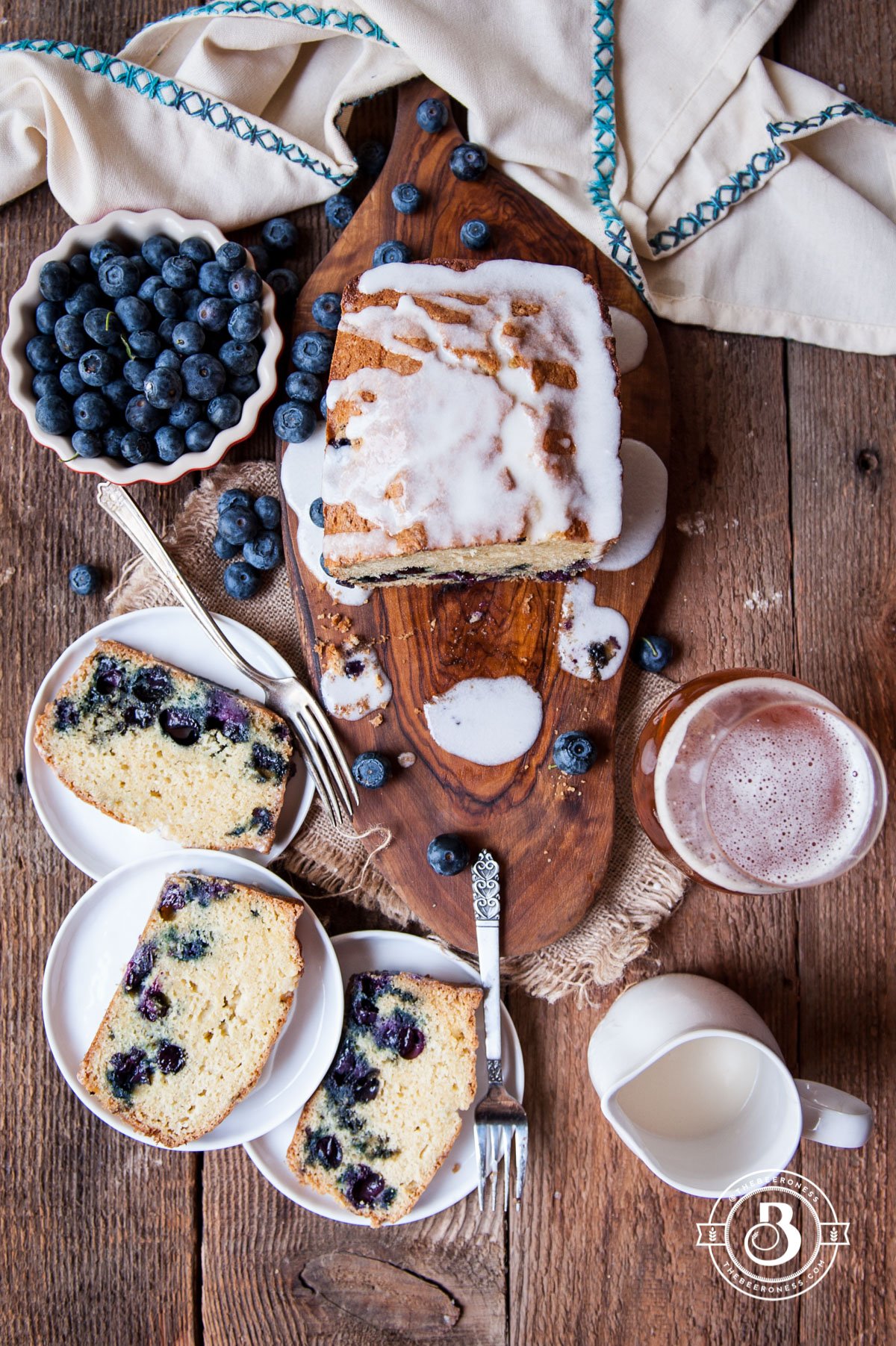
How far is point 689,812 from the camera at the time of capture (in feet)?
6.59

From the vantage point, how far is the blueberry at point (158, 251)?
7.13 ft

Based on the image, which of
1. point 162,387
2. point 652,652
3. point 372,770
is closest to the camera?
point 162,387

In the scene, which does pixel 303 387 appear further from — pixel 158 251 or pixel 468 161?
pixel 468 161

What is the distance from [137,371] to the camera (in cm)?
212

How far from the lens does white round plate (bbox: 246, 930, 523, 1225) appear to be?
2.26 metres

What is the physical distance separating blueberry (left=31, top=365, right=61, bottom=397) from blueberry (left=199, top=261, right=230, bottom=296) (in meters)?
0.35

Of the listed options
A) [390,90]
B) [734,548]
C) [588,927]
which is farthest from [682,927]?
[390,90]

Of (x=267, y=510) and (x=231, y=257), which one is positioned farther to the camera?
(x=267, y=510)

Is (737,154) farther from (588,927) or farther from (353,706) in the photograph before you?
(588,927)

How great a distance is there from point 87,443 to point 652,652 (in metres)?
1.42

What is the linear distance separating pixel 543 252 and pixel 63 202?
1.19 metres

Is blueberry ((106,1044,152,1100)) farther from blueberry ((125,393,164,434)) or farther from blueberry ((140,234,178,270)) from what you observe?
blueberry ((140,234,178,270))

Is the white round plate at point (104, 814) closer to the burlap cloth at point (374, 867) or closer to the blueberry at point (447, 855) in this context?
the burlap cloth at point (374, 867)

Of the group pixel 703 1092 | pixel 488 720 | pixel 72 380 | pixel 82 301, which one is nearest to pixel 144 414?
pixel 72 380
